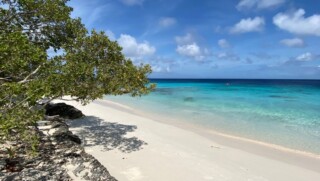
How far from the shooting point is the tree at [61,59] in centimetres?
853

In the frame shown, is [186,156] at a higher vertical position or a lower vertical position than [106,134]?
lower

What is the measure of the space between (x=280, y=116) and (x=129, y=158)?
2082cm

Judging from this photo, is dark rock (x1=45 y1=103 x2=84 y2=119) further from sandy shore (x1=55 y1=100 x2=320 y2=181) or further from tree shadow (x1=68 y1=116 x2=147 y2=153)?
sandy shore (x1=55 y1=100 x2=320 y2=181)

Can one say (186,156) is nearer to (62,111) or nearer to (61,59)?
(61,59)

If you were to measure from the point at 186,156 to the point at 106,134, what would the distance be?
5.33m

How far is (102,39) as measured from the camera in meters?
11.8

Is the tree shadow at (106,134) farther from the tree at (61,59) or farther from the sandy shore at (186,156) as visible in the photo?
the tree at (61,59)

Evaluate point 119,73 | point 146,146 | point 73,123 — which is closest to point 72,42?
point 119,73

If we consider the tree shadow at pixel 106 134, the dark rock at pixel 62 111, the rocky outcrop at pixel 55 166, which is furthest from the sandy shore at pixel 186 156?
the dark rock at pixel 62 111

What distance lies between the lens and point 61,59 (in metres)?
10.6

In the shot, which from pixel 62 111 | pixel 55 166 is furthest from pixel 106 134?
pixel 55 166

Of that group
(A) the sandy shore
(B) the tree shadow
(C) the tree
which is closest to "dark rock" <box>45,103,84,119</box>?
(B) the tree shadow

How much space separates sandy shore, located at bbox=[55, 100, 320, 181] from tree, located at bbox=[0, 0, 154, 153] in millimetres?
2740

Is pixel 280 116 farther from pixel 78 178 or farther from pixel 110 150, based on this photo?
pixel 78 178
